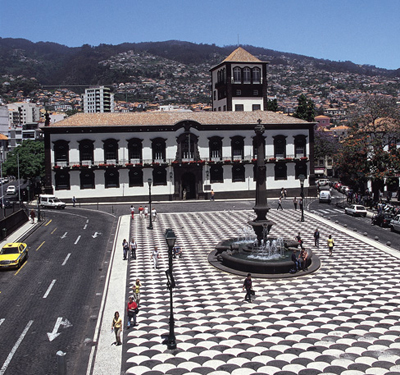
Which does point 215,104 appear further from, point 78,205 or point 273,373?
point 273,373

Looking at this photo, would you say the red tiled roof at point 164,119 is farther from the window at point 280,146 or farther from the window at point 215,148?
the window at point 215,148

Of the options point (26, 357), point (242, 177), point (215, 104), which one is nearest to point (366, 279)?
point (26, 357)

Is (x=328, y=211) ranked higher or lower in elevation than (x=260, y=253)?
higher

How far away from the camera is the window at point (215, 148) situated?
6294 centimetres

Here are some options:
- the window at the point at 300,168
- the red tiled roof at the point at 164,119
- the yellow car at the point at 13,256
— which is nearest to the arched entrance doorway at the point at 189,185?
the red tiled roof at the point at 164,119

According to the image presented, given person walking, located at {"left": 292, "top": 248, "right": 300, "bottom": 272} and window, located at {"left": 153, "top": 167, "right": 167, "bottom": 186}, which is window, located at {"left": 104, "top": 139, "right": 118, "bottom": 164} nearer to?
window, located at {"left": 153, "top": 167, "right": 167, "bottom": 186}

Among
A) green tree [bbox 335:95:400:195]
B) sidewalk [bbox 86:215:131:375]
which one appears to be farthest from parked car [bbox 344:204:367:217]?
sidewalk [bbox 86:215:131:375]

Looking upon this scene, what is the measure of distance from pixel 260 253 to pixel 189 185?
108ft

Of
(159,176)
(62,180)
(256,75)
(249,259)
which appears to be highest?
(256,75)

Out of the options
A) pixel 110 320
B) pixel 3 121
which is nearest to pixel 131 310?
pixel 110 320

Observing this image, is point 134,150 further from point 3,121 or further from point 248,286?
point 3,121

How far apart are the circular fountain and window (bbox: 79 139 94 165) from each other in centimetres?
3030

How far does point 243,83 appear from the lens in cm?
7444

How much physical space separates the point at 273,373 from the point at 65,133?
4913cm
